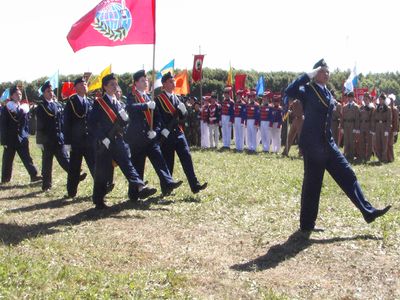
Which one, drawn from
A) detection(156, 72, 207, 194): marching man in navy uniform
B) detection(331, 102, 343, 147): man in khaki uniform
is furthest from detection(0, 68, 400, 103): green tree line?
detection(156, 72, 207, 194): marching man in navy uniform

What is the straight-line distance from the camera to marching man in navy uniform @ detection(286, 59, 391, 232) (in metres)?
7.35

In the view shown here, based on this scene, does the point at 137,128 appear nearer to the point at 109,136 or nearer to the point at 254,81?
the point at 109,136

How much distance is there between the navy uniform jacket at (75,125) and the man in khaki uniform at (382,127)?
9285 millimetres

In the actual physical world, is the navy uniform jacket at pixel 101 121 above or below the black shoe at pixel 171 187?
above

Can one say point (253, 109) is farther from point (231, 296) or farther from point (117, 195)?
point (231, 296)

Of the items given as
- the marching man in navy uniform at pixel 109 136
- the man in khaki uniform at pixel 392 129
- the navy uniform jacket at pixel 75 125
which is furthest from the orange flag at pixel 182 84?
the marching man in navy uniform at pixel 109 136

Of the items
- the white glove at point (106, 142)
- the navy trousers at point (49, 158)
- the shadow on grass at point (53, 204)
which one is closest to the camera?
the white glove at point (106, 142)

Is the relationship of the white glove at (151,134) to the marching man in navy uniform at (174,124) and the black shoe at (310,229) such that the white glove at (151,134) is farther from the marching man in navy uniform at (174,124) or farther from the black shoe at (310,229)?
the black shoe at (310,229)

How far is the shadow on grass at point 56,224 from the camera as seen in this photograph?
7621 mm

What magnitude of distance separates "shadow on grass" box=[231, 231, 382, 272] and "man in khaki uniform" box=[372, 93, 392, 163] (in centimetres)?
962

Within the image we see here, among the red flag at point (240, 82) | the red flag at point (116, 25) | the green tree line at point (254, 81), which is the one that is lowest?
the green tree line at point (254, 81)

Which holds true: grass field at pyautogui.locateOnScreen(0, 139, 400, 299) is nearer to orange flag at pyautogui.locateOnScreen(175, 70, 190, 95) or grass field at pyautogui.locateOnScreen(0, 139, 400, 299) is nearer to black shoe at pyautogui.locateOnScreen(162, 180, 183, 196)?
black shoe at pyautogui.locateOnScreen(162, 180, 183, 196)

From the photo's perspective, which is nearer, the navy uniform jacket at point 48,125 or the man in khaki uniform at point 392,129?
the navy uniform jacket at point 48,125

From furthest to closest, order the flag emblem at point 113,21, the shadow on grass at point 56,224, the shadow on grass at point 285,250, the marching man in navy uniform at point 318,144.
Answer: the flag emblem at point 113,21 → the shadow on grass at point 56,224 → the marching man in navy uniform at point 318,144 → the shadow on grass at point 285,250
